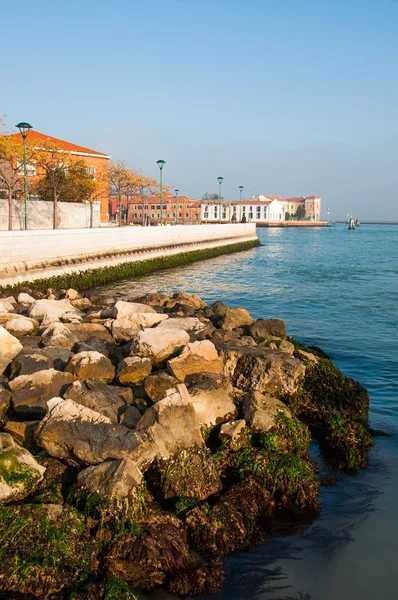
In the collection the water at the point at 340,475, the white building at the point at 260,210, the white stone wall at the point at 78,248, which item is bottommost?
the water at the point at 340,475

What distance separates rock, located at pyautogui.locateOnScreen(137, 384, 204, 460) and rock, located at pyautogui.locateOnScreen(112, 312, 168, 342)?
347 centimetres

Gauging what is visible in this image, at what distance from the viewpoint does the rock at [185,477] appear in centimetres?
535

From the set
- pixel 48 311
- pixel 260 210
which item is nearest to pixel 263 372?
pixel 48 311

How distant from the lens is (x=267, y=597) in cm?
451

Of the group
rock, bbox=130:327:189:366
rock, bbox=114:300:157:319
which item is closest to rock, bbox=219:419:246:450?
rock, bbox=130:327:189:366

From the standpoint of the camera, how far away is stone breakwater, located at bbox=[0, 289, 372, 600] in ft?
14.6

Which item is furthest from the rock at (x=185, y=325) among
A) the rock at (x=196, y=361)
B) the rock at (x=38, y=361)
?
the rock at (x=38, y=361)

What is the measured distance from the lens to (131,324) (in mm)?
9656

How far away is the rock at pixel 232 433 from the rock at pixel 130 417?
0.93 meters

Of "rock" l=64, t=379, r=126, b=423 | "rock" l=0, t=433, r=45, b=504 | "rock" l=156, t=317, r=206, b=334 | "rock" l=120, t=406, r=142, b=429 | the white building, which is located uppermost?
the white building

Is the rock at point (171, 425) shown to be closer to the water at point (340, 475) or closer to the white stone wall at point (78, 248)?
the water at point (340, 475)

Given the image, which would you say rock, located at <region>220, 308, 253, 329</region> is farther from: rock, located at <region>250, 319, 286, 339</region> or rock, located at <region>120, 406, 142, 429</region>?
rock, located at <region>120, 406, 142, 429</region>

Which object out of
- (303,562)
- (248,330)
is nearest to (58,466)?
(303,562)

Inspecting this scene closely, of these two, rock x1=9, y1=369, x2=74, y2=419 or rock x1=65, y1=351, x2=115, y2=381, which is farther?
rock x1=65, y1=351, x2=115, y2=381
